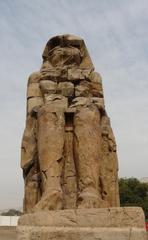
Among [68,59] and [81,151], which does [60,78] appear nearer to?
[68,59]

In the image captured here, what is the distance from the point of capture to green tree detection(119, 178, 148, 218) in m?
40.7

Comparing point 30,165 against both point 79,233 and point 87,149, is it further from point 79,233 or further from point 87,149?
point 79,233

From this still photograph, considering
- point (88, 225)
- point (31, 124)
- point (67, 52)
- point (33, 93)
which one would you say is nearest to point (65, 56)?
point (67, 52)

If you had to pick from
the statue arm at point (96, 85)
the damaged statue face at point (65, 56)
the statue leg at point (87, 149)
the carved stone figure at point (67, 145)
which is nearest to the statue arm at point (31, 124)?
the carved stone figure at point (67, 145)

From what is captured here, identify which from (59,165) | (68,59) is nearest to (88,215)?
(59,165)

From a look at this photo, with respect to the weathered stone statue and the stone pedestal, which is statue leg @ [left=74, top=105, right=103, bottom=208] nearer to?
the weathered stone statue

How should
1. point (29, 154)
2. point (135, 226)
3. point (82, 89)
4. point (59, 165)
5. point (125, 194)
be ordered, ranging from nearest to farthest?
point (135, 226)
point (59, 165)
point (29, 154)
point (82, 89)
point (125, 194)

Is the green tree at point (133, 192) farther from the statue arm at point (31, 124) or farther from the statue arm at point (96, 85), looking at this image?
the statue arm at point (31, 124)

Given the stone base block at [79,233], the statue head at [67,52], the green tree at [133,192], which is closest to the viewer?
the stone base block at [79,233]

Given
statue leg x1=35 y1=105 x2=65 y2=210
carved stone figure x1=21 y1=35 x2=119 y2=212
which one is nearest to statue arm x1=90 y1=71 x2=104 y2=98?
carved stone figure x1=21 y1=35 x2=119 y2=212

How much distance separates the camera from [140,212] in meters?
4.41

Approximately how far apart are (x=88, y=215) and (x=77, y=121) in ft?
5.51

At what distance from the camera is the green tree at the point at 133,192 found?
40.7 meters

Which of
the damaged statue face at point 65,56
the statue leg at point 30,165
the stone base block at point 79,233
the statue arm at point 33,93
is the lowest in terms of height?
the stone base block at point 79,233
